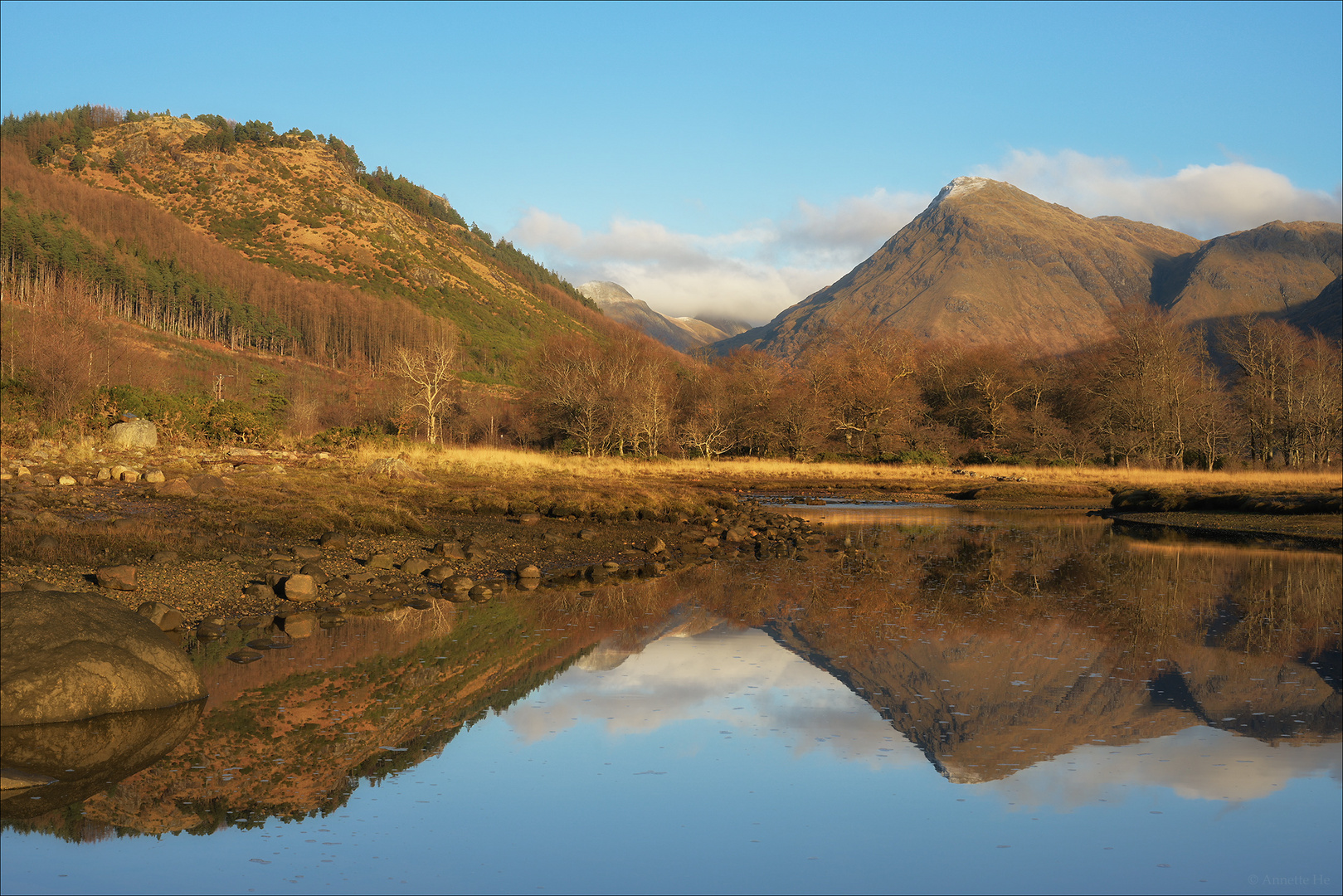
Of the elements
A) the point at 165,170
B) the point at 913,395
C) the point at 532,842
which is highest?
the point at 165,170

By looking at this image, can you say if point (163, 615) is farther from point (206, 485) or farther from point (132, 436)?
point (132, 436)

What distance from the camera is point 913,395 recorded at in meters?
69.4

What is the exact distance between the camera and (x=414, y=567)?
17047 millimetres

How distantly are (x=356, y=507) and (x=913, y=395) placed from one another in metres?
54.0

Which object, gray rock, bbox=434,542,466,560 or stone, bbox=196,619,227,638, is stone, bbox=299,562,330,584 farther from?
gray rock, bbox=434,542,466,560

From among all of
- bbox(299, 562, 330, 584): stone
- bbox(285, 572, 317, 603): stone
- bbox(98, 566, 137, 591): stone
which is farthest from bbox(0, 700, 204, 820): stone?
bbox(299, 562, 330, 584): stone

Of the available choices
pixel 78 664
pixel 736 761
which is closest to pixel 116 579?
pixel 78 664

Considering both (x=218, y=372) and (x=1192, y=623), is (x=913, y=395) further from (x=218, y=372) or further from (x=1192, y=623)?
(x=218, y=372)

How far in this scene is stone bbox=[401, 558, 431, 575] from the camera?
Answer: 1695 centimetres

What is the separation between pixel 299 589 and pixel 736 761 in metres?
8.71

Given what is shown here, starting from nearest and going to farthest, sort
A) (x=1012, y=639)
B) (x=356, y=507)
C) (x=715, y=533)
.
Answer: (x=1012, y=639) < (x=356, y=507) < (x=715, y=533)

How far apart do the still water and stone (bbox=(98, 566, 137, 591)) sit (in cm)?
271

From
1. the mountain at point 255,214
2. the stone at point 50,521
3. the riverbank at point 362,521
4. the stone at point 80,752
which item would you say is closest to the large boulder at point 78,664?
the stone at point 80,752

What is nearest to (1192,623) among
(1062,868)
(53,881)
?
(1062,868)
